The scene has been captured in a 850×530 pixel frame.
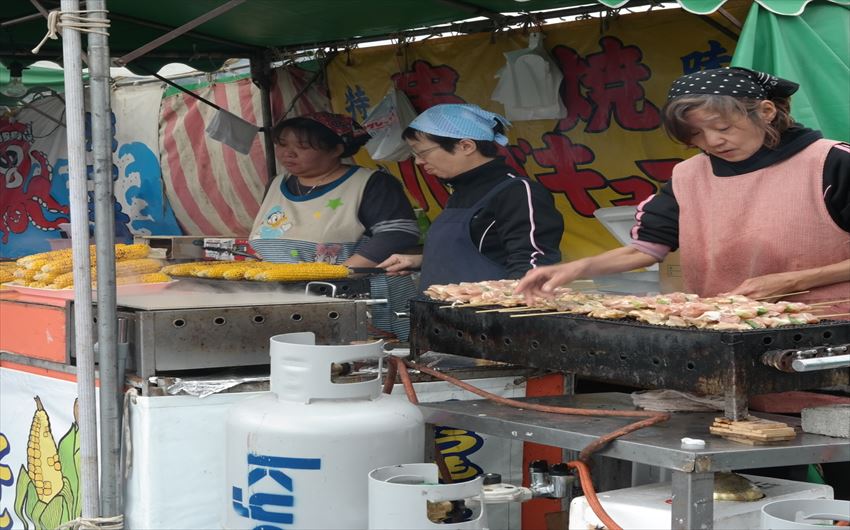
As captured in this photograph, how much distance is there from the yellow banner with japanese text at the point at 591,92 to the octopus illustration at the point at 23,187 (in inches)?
160

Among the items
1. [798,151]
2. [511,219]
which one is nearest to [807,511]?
[798,151]

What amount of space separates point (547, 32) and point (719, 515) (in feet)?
14.1

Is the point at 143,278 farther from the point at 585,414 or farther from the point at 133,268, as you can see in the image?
the point at 585,414

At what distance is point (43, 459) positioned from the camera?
3666mm

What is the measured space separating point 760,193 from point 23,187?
8.02 meters

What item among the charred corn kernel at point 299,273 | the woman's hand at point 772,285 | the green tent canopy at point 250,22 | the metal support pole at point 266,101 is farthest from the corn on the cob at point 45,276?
the metal support pole at point 266,101

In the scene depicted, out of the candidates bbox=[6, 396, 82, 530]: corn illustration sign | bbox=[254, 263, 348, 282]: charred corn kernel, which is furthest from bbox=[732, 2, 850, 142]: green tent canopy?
bbox=[6, 396, 82, 530]: corn illustration sign

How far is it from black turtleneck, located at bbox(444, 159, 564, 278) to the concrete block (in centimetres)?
163

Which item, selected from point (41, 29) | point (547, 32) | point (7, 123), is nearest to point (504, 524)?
point (547, 32)

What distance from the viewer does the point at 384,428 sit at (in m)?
2.76

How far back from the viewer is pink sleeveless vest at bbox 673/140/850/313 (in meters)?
3.16

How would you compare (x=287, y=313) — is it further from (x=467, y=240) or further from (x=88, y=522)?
(x=467, y=240)

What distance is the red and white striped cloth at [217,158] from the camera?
25.3ft

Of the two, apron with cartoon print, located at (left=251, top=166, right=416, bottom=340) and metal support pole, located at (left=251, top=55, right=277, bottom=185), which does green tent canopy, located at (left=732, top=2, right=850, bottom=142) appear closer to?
apron with cartoon print, located at (left=251, top=166, right=416, bottom=340)
